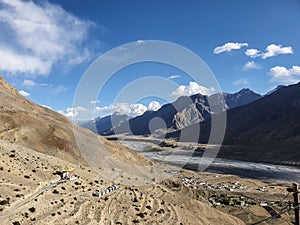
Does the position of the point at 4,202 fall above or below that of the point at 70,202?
above

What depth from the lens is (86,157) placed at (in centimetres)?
7006

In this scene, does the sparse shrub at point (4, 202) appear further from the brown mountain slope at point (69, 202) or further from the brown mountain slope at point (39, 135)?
the brown mountain slope at point (39, 135)

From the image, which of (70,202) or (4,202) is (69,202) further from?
(4,202)

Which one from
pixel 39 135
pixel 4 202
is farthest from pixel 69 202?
pixel 39 135

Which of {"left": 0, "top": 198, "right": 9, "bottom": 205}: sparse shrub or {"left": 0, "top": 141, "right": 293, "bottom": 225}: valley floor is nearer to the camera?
{"left": 0, "top": 198, "right": 9, "bottom": 205}: sparse shrub

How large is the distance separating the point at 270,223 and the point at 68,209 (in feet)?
126

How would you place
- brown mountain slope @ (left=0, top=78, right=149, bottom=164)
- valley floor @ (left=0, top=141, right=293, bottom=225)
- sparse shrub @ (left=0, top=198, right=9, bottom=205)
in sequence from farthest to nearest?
brown mountain slope @ (left=0, top=78, right=149, bottom=164) < valley floor @ (left=0, top=141, right=293, bottom=225) < sparse shrub @ (left=0, top=198, right=9, bottom=205)

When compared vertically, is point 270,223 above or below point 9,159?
below

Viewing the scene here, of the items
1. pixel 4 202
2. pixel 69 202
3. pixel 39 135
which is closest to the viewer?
pixel 4 202

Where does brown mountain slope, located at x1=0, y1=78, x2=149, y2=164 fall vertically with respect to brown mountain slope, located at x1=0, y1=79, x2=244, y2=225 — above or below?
above

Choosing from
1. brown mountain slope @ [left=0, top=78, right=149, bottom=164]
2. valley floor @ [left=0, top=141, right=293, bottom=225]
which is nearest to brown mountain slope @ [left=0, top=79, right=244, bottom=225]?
valley floor @ [left=0, top=141, right=293, bottom=225]

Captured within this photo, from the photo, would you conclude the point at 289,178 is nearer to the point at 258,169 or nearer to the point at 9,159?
the point at 258,169

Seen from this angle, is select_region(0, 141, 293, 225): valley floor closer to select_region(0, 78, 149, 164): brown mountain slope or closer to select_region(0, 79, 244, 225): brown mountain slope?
select_region(0, 79, 244, 225): brown mountain slope

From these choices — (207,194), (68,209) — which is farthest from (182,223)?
(207,194)
